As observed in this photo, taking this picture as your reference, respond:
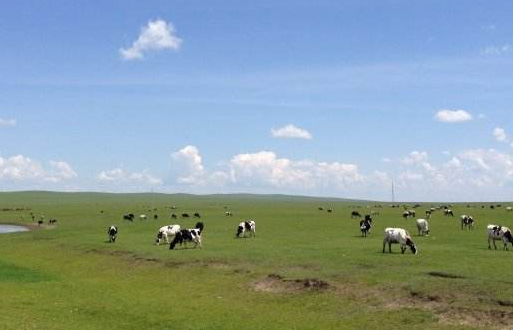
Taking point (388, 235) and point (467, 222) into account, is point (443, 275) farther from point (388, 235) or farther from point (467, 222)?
point (467, 222)

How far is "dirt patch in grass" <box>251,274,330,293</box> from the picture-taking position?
30.4 meters

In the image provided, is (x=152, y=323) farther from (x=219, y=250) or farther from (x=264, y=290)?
(x=219, y=250)

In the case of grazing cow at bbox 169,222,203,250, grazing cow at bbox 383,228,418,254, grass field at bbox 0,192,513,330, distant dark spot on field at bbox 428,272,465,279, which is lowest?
grass field at bbox 0,192,513,330

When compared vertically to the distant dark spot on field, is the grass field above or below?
below

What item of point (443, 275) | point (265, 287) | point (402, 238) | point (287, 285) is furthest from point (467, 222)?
point (265, 287)

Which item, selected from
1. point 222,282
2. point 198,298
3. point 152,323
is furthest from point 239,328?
point 222,282

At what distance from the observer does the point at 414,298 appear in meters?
26.4

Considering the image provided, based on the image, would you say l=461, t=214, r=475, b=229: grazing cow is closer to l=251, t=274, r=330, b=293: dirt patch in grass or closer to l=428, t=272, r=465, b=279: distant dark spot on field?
l=428, t=272, r=465, b=279: distant dark spot on field

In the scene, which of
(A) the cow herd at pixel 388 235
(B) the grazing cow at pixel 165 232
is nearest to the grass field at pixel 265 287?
(A) the cow herd at pixel 388 235

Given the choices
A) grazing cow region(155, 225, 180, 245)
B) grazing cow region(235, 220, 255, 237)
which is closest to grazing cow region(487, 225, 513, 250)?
grazing cow region(235, 220, 255, 237)

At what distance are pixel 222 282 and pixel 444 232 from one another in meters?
31.9

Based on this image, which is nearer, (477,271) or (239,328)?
(239,328)

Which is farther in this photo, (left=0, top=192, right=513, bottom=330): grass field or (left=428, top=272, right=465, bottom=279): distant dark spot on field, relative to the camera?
(left=428, top=272, right=465, bottom=279): distant dark spot on field

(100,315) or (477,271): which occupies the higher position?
(477,271)
